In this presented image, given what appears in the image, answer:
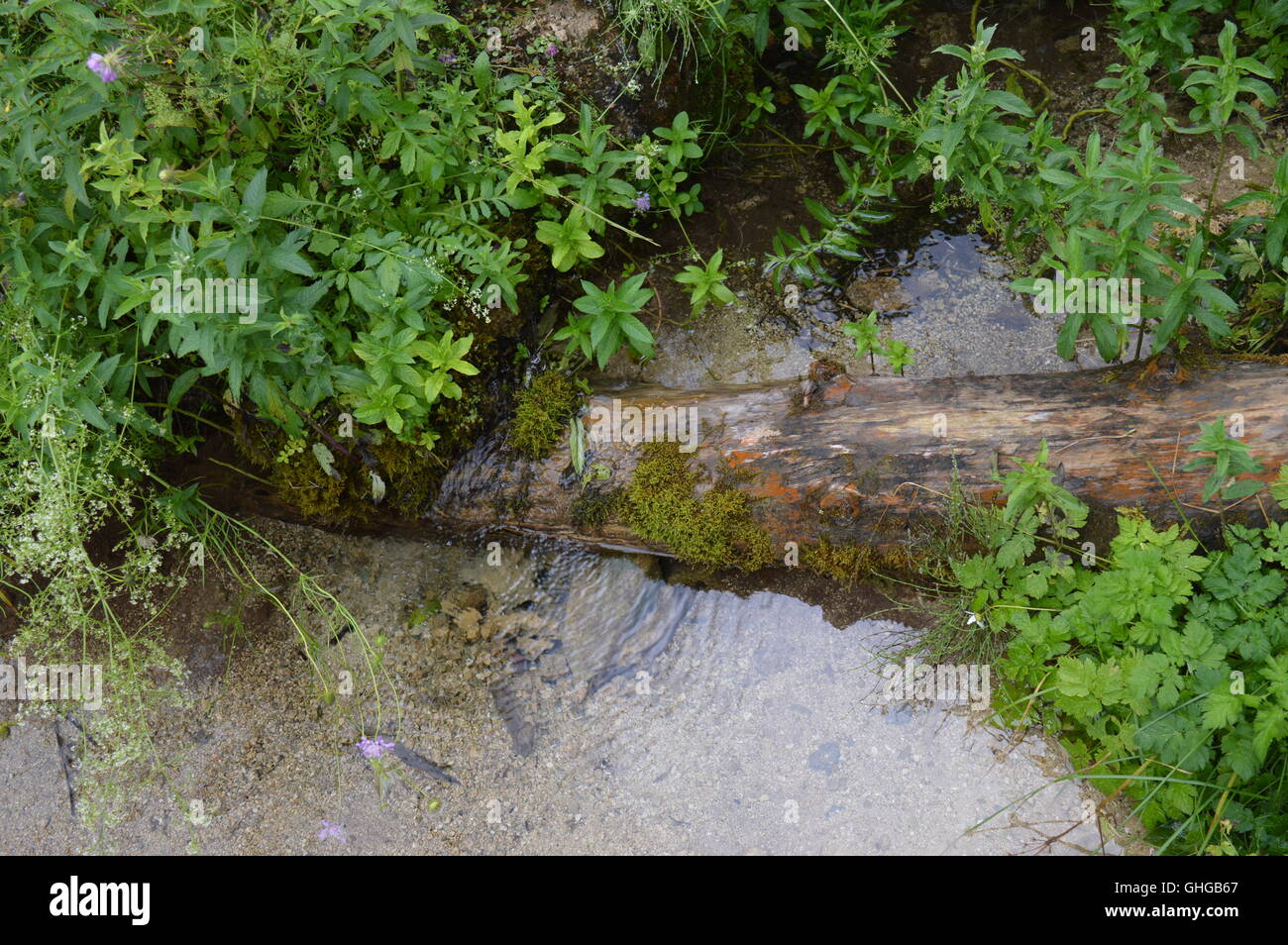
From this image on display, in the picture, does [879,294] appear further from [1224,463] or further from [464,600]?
[464,600]

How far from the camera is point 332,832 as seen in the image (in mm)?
3086

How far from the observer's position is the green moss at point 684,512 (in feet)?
10.1

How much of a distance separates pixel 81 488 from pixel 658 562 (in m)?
1.95

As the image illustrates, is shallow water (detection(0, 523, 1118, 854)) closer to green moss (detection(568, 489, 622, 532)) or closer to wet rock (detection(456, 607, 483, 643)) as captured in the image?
wet rock (detection(456, 607, 483, 643))

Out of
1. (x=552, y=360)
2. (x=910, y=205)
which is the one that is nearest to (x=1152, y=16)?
(x=910, y=205)

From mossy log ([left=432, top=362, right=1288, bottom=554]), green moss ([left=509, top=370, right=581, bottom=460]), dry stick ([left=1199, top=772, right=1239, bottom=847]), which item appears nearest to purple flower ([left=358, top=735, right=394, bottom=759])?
mossy log ([left=432, top=362, right=1288, bottom=554])

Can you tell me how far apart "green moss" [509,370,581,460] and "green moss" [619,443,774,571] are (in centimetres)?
34

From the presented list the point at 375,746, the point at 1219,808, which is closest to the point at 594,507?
the point at 375,746

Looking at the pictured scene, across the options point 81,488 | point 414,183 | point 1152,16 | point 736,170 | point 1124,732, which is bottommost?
point 1124,732

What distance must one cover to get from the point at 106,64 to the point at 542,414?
161cm

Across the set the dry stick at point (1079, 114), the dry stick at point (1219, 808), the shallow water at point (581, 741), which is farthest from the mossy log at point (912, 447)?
the dry stick at point (1079, 114)

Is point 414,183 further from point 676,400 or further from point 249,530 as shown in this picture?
point 249,530

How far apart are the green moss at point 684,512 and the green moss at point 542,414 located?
0.34m

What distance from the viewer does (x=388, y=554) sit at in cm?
352
